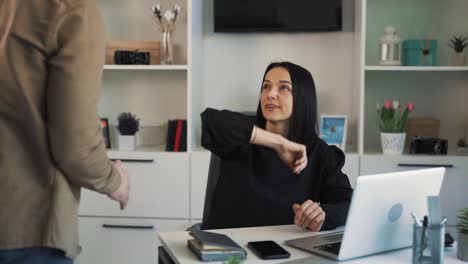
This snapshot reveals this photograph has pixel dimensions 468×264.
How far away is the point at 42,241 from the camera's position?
56.0 inches

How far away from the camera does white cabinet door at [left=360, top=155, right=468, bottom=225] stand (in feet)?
10.5

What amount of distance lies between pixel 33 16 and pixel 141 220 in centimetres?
213

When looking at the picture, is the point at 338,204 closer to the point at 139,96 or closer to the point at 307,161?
the point at 307,161

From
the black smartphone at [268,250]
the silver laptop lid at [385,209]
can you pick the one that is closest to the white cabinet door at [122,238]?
the black smartphone at [268,250]

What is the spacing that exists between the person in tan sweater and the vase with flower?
2.03 m

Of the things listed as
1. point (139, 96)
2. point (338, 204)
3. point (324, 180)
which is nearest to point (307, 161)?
point (324, 180)

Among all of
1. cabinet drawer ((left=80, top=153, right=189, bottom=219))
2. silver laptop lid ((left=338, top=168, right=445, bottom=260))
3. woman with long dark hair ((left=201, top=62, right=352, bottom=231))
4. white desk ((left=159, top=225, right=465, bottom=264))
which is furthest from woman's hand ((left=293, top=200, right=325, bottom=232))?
cabinet drawer ((left=80, top=153, right=189, bottom=219))

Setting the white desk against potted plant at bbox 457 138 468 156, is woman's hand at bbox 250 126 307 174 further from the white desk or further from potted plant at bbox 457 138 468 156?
potted plant at bbox 457 138 468 156

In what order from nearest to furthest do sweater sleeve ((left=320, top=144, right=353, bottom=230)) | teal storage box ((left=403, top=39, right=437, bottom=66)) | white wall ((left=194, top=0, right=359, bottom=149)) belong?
sweater sleeve ((left=320, top=144, right=353, bottom=230))
teal storage box ((left=403, top=39, right=437, bottom=66))
white wall ((left=194, top=0, right=359, bottom=149))

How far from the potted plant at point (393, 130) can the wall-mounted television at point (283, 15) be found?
1.91 ft

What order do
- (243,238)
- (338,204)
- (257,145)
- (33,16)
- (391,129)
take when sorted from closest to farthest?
(33,16) → (243,238) → (338,204) → (257,145) → (391,129)

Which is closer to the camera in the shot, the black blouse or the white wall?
the black blouse

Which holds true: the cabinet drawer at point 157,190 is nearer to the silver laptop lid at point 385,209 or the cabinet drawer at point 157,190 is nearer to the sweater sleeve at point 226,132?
the sweater sleeve at point 226,132

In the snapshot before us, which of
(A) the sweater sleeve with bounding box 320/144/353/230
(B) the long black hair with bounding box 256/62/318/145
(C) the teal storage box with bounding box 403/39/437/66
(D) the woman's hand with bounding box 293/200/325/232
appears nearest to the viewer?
(D) the woman's hand with bounding box 293/200/325/232
